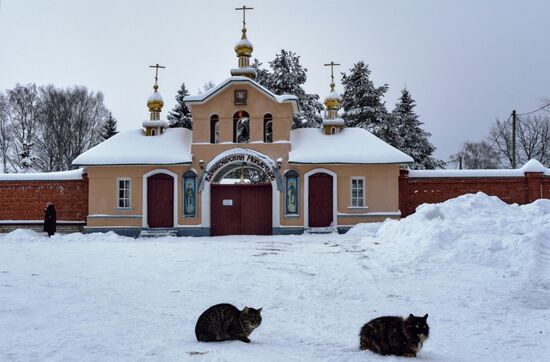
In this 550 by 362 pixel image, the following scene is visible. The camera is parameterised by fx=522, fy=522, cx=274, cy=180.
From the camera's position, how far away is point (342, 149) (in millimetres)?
23500

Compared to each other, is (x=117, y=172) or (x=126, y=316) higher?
(x=117, y=172)

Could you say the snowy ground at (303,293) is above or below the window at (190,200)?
below

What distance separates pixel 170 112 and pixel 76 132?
1002 centimetres

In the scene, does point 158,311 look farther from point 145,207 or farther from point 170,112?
point 170,112

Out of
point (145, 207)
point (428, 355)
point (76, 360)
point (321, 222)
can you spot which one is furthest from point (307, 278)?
point (145, 207)

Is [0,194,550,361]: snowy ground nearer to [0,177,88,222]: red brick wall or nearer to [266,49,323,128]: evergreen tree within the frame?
[0,177,88,222]: red brick wall

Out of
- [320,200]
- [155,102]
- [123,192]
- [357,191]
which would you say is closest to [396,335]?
[320,200]

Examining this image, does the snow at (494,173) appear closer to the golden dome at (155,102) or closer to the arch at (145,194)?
the arch at (145,194)

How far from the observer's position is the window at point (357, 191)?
2319cm

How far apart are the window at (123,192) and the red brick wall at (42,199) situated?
1.88m

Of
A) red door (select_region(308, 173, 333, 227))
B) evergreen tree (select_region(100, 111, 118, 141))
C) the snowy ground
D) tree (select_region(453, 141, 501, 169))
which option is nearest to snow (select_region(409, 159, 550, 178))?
red door (select_region(308, 173, 333, 227))

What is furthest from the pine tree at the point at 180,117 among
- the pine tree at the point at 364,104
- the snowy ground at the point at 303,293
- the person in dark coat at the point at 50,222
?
the snowy ground at the point at 303,293

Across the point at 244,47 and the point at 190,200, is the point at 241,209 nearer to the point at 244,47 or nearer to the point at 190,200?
the point at 190,200

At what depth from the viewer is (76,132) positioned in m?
46.1
